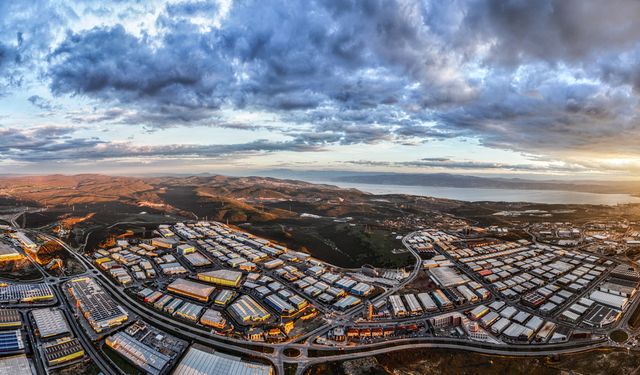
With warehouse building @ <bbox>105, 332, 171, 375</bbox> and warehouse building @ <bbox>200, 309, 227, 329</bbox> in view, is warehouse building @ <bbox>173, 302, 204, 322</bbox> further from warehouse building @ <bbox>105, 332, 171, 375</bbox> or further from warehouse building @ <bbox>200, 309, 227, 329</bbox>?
warehouse building @ <bbox>105, 332, 171, 375</bbox>

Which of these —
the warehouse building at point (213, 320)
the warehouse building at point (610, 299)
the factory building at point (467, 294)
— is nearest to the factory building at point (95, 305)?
the warehouse building at point (213, 320)

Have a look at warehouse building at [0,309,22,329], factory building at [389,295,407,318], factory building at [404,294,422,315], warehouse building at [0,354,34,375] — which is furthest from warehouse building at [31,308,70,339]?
factory building at [404,294,422,315]

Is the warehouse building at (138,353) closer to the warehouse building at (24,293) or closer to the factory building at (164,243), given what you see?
the warehouse building at (24,293)

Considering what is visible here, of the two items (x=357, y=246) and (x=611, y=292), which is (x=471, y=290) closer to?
→ (x=611, y=292)

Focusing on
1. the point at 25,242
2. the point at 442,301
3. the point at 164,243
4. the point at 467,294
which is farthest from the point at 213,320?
the point at 25,242

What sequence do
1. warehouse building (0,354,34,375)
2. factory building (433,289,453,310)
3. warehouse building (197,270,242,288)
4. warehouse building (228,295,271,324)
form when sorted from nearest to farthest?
warehouse building (0,354,34,375) → warehouse building (228,295,271,324) → factory building (433,289,453,310) → warehouse building (197,270,242,288)
